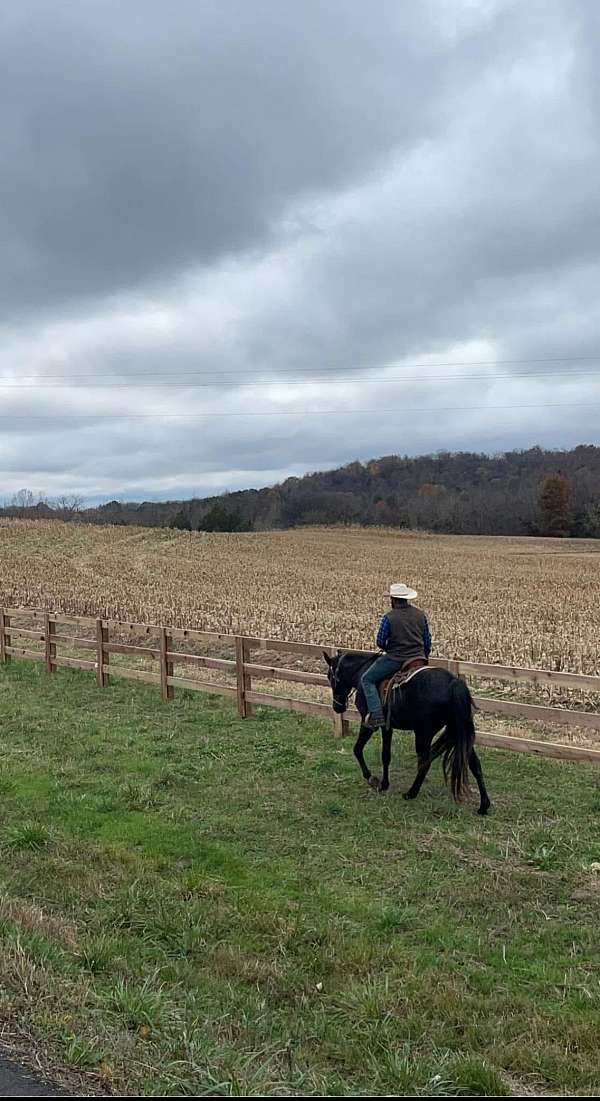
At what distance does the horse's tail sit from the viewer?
6844mm

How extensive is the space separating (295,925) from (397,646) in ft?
10.3

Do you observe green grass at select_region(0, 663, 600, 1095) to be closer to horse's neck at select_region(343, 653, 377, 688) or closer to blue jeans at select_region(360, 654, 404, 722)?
blue jeans at select_region(360, 654, 404, 722)

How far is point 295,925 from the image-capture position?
15.6 feet

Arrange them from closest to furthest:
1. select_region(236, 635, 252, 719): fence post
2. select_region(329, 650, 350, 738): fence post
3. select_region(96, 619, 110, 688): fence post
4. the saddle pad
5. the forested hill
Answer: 1. the saddle pad
2. select_region(329, 650, 350, 738): fence post
3. select_region(236, 635, 252, 719): fence post
4. select_region(96, 619, 110, 688): fence post
5. the forested hill

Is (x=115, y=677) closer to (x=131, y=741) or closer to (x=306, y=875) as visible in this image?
(x=131, y=741)

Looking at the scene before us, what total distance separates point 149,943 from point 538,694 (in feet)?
28.0

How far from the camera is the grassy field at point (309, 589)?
16.2m

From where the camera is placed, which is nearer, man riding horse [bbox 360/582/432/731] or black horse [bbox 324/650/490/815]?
black horse [bbox 324/650/490/815]

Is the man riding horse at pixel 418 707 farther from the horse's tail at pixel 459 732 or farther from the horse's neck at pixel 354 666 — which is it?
the horse's neck at pixel 354 666

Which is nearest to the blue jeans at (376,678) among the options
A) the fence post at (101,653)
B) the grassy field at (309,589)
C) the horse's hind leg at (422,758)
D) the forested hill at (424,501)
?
the horse's hind leg at (422,758)

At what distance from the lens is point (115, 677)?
13695mm

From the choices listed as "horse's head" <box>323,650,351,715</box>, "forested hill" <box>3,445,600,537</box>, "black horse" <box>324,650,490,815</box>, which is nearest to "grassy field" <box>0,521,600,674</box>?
"horse's head" <box>323,650,351,715</box>

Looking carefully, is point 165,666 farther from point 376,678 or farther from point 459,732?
point 459,732

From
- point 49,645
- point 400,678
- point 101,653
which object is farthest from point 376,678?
point 49,645
